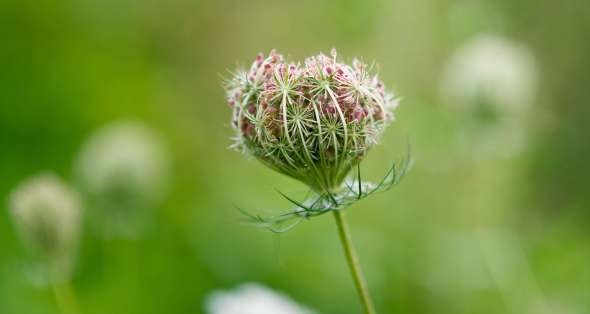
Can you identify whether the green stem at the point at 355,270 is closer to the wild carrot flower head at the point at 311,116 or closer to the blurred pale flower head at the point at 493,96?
the wild carrot flower head at the point at 311,116

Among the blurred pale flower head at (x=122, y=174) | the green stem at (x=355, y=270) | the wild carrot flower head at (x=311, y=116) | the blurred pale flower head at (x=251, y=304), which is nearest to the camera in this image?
the green stem at (x=355, y=270)

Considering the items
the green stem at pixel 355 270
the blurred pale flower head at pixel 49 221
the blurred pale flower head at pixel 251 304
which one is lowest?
the green stem at pixel 355 270

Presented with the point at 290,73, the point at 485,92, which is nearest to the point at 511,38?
the point at 485,92

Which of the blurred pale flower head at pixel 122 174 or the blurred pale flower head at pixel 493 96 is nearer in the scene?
the blurred pale flower head at pixel 122 174

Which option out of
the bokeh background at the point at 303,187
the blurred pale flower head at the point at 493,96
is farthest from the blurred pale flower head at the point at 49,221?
the blurred pale flower head at the point at 493,96

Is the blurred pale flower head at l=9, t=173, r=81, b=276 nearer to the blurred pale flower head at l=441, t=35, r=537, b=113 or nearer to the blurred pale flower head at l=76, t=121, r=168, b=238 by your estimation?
the blurred pale flower head at l=76, t=121, r=168, b=238

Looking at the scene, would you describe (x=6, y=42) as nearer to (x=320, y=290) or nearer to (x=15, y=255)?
(x=15, y=255)

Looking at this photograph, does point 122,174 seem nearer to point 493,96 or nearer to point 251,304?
point 251,304

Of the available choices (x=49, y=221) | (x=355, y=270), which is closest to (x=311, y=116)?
(x=355, y=270)
